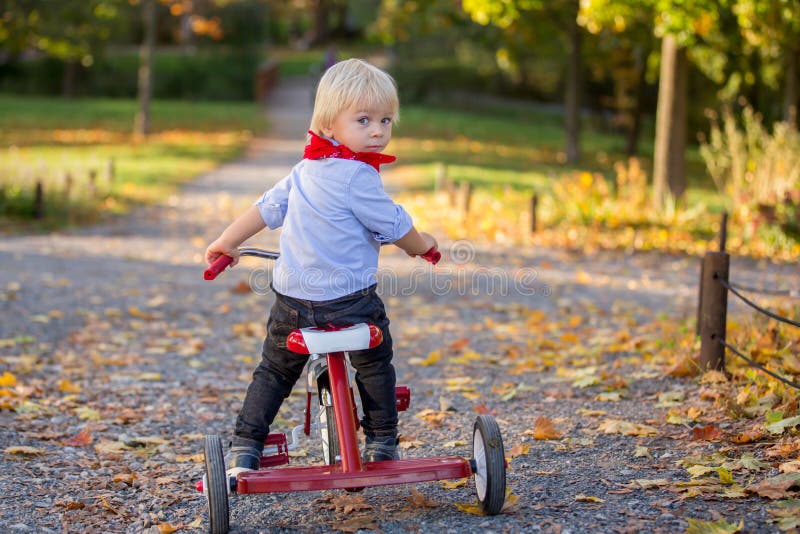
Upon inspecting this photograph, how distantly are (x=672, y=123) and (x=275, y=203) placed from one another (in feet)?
35.6

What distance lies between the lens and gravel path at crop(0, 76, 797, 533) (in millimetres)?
4066

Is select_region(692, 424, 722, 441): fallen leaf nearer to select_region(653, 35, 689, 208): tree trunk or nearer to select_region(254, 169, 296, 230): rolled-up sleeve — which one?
select_region(254, 169, 296, 230): rolled-up sleeve

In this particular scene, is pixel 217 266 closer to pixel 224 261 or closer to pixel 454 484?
pixel 224 261

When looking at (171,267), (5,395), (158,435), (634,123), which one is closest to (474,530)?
(158,435)

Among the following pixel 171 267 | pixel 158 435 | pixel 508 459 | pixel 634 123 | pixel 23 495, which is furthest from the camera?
pixel 634 123

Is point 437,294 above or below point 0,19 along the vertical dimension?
below

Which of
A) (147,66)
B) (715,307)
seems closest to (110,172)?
(147,66)

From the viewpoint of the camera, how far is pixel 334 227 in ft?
12.4

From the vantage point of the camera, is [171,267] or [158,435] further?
[171,267]

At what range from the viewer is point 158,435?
536 centimetres

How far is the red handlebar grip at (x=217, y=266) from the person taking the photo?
12.7 feet

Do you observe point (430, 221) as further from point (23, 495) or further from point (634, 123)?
point (634, 123)

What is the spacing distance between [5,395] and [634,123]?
25.6m

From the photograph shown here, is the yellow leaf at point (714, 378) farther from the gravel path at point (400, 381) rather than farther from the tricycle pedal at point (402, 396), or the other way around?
the tricycle pedal at point (402, 396)
